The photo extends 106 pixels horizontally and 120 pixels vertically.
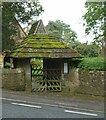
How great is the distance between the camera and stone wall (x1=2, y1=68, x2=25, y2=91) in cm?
1720

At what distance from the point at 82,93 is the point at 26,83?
10.3 feet

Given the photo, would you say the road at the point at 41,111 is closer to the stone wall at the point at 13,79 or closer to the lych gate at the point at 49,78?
the stone wall at the point at 13,79

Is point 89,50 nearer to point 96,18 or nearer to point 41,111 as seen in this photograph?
point 96,18

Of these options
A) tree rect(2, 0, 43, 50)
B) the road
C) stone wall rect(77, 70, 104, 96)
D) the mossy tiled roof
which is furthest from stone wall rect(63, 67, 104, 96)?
tree rect(2, 0, 43, 50)

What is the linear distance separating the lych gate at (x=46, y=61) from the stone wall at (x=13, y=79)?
0.47 meters

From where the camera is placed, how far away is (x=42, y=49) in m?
18.3

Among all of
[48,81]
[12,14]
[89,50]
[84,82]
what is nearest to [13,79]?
[48,81]

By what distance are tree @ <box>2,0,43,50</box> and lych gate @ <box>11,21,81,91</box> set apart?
8.00 feet

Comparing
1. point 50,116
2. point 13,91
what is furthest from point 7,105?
point 13,91

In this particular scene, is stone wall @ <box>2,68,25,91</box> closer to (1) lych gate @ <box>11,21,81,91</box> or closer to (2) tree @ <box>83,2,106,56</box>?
(1) lych gate @ <box>11,21,81,91</box>

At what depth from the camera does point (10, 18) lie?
20656 mm

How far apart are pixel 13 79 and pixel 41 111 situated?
6.00 m

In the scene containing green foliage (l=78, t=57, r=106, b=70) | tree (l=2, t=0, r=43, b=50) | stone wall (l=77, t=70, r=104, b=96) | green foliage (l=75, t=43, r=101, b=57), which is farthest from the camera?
green foliage (l=75, t=43, r=101, b=57)

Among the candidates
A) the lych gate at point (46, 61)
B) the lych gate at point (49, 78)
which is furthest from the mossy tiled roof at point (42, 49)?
the lych gate at point (49, 78)
